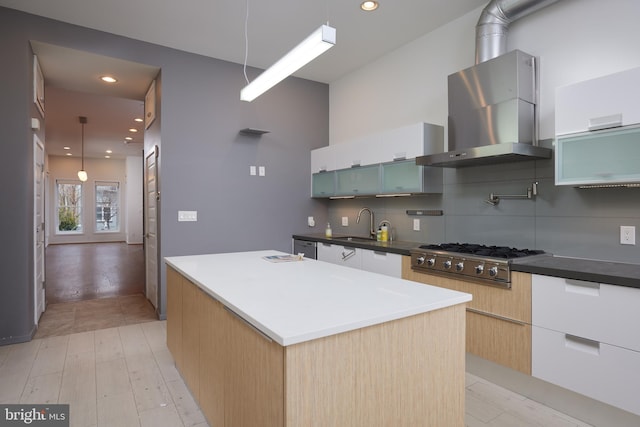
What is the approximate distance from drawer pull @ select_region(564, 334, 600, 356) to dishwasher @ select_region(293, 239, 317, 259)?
2.78 m

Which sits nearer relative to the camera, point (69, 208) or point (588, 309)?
point (588, 309)

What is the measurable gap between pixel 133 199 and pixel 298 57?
11546mm

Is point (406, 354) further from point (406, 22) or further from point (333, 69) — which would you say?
point (333, 69)

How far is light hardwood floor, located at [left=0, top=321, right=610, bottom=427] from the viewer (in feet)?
6.87

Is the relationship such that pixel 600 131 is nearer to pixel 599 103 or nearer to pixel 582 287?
pixel 599 103

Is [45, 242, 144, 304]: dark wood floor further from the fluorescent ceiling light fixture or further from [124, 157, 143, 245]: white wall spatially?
the fluorescent ceiling light fixture

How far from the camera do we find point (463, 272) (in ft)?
8.58

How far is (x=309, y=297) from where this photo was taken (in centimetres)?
149

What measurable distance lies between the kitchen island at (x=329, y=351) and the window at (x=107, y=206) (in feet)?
40.6

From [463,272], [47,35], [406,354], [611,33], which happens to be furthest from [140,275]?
[611,33]

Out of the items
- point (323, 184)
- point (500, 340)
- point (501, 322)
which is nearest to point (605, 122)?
point (501, 322)

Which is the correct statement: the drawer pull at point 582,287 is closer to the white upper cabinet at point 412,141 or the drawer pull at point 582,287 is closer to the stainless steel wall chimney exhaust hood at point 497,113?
the stainless steel wall chimney exhaust hood at point 497,113

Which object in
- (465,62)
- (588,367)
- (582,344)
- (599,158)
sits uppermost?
(465,62)

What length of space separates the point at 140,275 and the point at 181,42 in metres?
4.33
